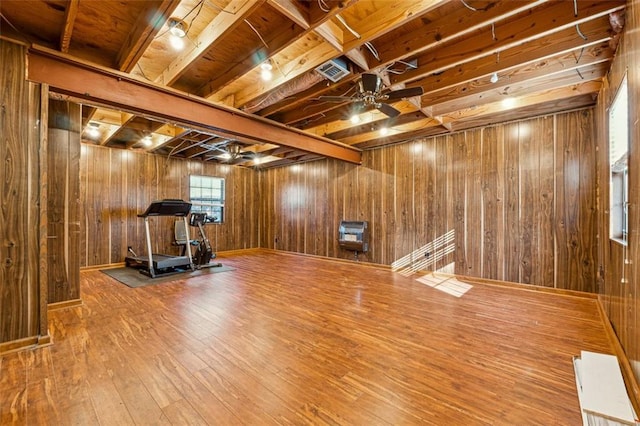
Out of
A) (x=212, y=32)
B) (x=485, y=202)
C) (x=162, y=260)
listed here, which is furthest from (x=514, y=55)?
(x=162, y=260)

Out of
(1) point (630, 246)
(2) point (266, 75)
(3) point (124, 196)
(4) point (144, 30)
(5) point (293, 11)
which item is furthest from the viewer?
(3) point (124, 196)

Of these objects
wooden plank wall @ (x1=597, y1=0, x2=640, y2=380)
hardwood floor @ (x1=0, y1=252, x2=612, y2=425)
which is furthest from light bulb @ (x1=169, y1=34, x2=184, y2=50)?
wooden plank wall @ (x1=597, y1=0, x2=640, y2=380)

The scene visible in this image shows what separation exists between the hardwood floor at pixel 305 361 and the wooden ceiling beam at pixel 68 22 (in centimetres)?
268

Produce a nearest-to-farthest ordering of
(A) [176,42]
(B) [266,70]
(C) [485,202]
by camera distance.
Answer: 1. (A) [176,42]
2. (B) [266,70]
3. (C) [485,202]

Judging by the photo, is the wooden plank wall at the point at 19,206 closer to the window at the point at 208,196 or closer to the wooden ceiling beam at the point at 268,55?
the wooden ceiling beam at the point at 268,55

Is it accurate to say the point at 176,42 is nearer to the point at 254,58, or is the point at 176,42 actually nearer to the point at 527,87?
the point at 254,58

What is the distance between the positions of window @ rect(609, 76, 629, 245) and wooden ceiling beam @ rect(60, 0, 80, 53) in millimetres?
4276

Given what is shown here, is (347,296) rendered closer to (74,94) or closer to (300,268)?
(300,268)

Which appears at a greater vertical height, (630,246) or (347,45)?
(347,45)

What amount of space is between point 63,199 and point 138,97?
5.12 ft

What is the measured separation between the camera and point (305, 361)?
2.15 metres

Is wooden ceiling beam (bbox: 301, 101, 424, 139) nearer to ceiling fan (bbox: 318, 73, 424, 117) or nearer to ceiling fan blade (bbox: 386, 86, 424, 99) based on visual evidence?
ceiling fan (bbox: 318, 73, 424, 117)

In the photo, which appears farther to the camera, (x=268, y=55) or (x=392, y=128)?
(x=392, y=128)

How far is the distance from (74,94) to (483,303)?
5.21 m
